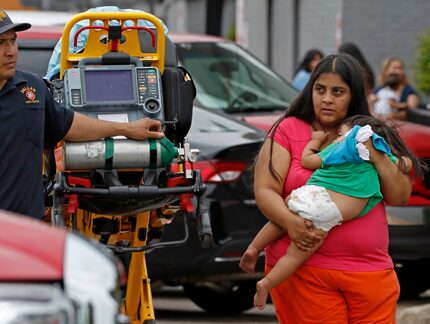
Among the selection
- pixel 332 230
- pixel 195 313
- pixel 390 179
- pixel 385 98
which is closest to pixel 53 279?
pixel 332 230

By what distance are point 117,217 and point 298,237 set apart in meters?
0.93

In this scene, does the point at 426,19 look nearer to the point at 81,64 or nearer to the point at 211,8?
the point at 211,8

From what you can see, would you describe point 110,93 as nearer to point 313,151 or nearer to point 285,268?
point 313,151

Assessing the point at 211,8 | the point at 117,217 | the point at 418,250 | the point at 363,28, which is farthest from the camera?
the point at 211,8

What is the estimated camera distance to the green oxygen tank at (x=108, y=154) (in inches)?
222

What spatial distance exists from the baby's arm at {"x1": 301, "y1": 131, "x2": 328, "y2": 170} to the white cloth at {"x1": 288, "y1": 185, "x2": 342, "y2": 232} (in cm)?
10

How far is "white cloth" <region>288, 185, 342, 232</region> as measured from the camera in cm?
562

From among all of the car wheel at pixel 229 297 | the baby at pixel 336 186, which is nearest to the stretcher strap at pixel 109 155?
the baby at pixel 336 186

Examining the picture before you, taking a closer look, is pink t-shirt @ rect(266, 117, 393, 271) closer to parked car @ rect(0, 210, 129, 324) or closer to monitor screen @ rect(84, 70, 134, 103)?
monitor screen @ rect(84, 70, 134, 103)

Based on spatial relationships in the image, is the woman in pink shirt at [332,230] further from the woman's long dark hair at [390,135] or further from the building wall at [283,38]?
the building wall at [283,38]

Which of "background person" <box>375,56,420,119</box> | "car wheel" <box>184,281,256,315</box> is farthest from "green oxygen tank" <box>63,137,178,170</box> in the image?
"background person" <box>375,56,420,119</box>

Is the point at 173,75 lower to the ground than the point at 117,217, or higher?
higher

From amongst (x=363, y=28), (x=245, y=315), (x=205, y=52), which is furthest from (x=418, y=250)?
(x=363, y=28)

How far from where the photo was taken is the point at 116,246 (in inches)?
236
